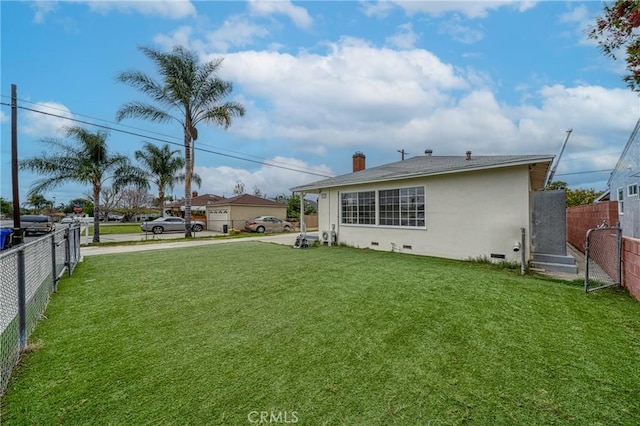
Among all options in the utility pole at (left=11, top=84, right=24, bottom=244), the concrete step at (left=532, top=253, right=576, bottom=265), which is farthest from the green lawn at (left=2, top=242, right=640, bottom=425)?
the utility pole at (left=11, top=84, right=24, bottom=244)

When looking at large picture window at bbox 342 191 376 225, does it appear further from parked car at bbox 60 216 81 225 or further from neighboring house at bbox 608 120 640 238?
parked car at bbox 60 216 81 225

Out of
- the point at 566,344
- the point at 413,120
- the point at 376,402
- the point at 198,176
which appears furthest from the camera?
the point at 198,176

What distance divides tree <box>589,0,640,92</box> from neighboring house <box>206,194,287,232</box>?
23.0 metres

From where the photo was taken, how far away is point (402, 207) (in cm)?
1044

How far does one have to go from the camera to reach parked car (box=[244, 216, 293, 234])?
24.0m

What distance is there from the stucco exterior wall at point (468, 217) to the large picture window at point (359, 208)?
0.53 m

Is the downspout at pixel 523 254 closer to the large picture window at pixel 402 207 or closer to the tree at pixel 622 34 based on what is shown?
the large picture window at pixel 402 207

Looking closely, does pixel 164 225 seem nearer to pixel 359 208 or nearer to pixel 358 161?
pixel 358 161

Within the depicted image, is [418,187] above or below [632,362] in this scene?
above

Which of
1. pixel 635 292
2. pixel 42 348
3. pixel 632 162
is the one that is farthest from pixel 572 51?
pixel 42 348

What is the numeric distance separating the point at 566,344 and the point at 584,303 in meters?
1.97

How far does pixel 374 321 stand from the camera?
3930mm

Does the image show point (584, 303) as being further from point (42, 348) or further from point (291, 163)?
point (291, 163)

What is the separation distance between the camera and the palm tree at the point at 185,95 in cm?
1736
